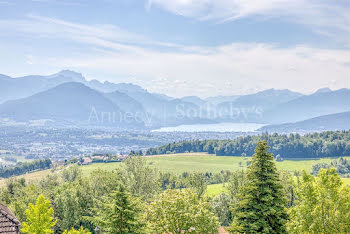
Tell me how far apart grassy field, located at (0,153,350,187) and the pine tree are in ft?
304

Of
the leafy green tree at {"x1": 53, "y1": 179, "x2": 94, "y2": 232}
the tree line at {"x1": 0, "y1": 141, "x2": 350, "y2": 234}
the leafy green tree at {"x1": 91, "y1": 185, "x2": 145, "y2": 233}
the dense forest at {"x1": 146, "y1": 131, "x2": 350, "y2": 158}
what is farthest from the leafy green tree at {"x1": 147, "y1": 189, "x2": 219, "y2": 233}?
the dense forest at {"x1": 146, "y1": 131, "x2": 350, "y2": 158}

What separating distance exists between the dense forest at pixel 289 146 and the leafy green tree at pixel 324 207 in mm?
139527

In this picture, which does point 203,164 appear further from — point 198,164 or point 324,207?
point 324,207

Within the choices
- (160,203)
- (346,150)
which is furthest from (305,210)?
(346,150)

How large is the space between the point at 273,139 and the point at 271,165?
158 meters

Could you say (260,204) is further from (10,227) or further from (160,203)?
(10,227)

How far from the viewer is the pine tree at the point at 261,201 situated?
2606 centimetres

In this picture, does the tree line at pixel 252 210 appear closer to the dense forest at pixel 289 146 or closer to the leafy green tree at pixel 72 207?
the leafy green tree at pixel 72 207

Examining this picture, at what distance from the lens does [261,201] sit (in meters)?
26.7

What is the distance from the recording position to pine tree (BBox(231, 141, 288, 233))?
26.1m

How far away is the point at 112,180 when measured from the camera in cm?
5628

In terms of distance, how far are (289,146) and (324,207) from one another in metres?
152

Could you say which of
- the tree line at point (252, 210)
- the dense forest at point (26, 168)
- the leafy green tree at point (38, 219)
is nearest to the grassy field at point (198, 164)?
the dense forest at point (26, 168)

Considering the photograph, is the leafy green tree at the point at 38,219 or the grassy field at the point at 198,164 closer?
the leafy green tree at the point at 38,219
